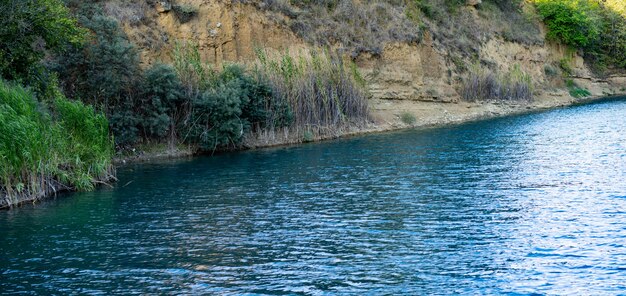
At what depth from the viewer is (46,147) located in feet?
78.1

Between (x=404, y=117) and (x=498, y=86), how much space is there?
12520mm

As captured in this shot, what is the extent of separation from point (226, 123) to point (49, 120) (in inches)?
419

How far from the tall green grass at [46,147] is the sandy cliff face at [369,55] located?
12621 millimetres

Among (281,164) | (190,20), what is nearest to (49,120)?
(281,164)

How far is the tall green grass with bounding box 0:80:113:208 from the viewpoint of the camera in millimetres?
22578

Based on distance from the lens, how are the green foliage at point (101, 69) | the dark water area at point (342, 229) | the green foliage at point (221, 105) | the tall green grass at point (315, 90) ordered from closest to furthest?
the dark water area at point (342, 229), the green foliage at point (101, 69), the green foliage at point (221, 105), the tall green grass at point (315, 90)

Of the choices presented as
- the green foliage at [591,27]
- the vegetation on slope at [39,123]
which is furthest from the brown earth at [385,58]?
the vegetation on slope at [39,123]

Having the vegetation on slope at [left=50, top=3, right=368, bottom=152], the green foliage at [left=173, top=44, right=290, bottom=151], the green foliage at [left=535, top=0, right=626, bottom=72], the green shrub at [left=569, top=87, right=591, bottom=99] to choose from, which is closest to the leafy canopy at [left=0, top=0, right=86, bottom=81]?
the vegetation on slope at [left=50, top=3, right=368, bottom=152]

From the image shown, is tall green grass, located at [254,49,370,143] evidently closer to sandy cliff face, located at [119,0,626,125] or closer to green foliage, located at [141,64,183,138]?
sandy cliff face, located at [119,0,626,125]

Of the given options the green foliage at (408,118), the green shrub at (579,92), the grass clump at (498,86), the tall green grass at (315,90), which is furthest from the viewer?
the green shrub at (579,92)

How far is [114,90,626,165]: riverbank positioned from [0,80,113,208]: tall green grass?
5.70m

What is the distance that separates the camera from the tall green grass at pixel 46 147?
22.6m

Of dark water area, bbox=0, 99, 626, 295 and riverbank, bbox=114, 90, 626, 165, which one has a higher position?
riverbank, bbox=114, 90, 626, 165

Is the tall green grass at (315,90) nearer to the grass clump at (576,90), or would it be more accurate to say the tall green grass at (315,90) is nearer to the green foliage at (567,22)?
the grass clump at (576,90)
